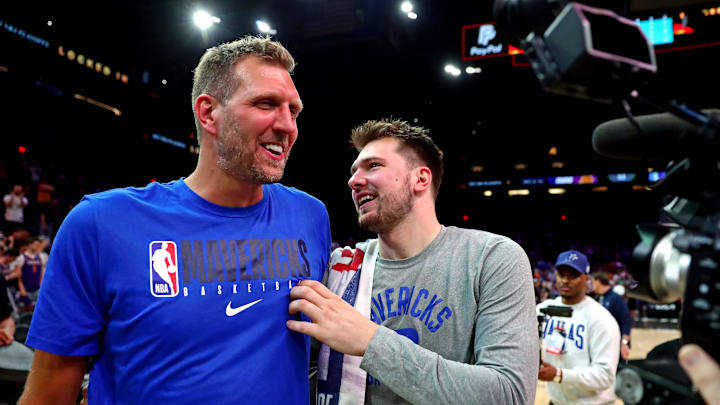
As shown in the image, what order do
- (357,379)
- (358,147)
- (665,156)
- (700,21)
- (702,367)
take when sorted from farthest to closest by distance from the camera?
(700,21) < (358,147) < (357,379) < (665,156) < (702,367)

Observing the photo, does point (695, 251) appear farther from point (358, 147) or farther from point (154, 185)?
point (358, 147)

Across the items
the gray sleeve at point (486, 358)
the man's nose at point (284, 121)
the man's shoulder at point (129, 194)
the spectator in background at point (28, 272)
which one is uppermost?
the man's nose at point (284, 121)

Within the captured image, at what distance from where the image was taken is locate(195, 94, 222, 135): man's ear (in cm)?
155

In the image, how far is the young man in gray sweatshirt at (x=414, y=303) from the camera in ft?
4.42

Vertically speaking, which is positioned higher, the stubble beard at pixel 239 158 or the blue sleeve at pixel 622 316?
the stubble beard at pixel 239 158

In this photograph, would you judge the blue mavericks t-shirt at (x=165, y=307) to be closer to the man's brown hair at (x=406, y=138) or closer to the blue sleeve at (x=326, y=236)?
the blue sleeve at (x=326, y=236)

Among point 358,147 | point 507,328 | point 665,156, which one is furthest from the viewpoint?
point 358,147

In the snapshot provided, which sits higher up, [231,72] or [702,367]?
[231,72]

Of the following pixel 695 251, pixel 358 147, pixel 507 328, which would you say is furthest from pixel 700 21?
pixel 695 251

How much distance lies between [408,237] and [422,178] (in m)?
0.30

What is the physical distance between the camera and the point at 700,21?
5652mm

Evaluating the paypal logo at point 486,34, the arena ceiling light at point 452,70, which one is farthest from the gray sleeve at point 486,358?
the arena ceiling light at point 452,70

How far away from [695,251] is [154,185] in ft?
4.56

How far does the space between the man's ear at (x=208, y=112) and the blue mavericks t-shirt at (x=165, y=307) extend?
0.24 metres
